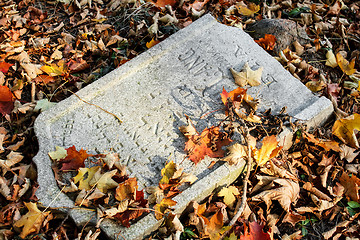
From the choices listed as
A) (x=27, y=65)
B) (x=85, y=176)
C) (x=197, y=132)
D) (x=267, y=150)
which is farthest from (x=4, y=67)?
(x=267, y=150)

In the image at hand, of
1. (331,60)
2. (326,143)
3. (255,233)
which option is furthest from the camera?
(331,60)

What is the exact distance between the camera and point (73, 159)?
7.66ft

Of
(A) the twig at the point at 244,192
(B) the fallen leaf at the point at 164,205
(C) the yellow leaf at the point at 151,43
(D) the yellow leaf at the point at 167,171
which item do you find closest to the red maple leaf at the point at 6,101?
(C) the yellow leaf at the point at 151,43

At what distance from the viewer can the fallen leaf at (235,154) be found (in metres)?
2.24

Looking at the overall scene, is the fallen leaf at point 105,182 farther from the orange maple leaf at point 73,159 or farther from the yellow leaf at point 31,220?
the yellow leaf at point 31,220

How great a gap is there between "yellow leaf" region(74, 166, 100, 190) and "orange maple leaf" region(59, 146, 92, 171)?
2.8 inches

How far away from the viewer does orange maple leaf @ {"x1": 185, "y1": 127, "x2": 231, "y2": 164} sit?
2326mm

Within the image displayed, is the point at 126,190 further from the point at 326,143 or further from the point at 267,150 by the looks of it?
the point at 326,143

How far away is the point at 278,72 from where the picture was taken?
2.74 metres

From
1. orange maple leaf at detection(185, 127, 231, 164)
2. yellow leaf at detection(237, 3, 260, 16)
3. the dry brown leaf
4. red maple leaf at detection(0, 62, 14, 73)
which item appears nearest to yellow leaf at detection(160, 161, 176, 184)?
orange maple leaf at detection(185, 127, 231, 164)

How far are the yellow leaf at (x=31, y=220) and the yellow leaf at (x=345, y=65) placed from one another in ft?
8.87

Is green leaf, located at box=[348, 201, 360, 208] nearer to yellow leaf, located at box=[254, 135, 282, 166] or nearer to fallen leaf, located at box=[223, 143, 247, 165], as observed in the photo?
yellow leaf, located at box=[254, 135, 282, 166]

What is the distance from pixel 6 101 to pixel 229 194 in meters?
1.97

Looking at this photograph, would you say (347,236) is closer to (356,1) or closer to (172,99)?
(172,99)
